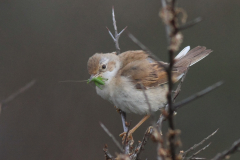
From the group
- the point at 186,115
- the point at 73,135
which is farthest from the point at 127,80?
the point at 186,115

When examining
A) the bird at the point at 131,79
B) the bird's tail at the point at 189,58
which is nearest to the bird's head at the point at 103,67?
the bird at the point at 131,79

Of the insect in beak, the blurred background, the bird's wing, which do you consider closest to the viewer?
the insect in beak

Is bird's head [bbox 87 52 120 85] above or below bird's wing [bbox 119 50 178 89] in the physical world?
above

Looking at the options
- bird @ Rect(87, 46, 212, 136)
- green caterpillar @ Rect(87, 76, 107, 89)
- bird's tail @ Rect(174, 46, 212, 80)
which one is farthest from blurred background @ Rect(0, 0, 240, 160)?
green caterpillar @ Rect(87, 76, 107, 89)

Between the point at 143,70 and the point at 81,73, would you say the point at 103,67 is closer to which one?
the point at 143,70

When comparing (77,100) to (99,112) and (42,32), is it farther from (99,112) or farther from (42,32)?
(42,32)

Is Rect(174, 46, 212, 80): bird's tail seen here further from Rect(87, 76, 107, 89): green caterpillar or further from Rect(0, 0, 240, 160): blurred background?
Rect(0, 0, 240, 160): blurred background
